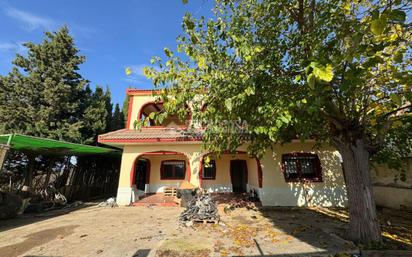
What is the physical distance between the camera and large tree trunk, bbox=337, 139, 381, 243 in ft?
17.3

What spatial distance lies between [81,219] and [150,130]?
596cm

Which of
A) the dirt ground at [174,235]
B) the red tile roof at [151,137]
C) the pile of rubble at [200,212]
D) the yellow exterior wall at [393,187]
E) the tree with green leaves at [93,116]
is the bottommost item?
the dirt ground at [174,235]

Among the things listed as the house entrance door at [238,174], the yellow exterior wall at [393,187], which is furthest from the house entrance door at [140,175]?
the yellow exterior wall at [393,187]

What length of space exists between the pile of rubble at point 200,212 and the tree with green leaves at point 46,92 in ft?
38.6

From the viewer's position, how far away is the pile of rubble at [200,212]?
7.59m

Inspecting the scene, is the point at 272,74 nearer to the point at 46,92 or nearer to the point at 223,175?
the point at 223,175

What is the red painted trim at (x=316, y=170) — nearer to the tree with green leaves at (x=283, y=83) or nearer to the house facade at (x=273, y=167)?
the house facade at (x=273, y=167)

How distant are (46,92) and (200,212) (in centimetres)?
1510

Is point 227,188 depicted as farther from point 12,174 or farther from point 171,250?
point 12,174

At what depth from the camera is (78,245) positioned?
5598mm

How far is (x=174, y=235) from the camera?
6.28 m

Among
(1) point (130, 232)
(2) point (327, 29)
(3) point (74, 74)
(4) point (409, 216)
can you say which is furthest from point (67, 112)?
(4) point (409, 216)

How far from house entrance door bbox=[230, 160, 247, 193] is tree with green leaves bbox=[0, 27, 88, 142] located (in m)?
12.0

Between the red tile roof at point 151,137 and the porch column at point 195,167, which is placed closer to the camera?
the red tile roof at point 151,137
